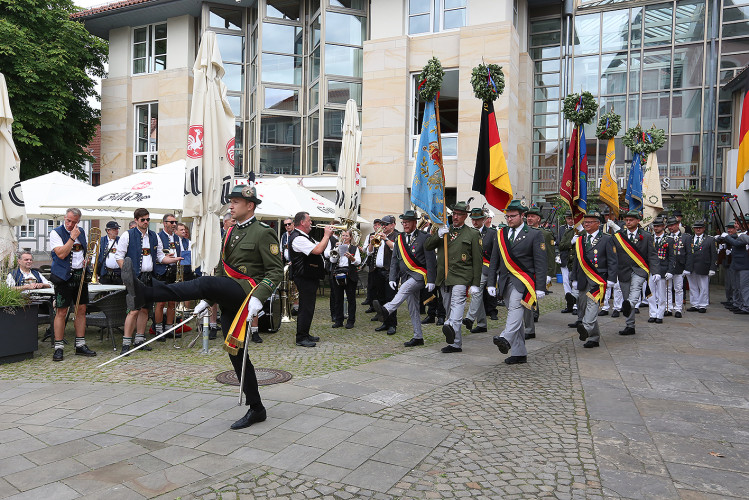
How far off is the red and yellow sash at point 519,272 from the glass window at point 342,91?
14.5 m

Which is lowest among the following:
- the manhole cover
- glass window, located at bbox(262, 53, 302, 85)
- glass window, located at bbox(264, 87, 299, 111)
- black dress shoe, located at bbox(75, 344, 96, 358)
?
black dress shoe, located at bbox(75, 344, 96, 358)

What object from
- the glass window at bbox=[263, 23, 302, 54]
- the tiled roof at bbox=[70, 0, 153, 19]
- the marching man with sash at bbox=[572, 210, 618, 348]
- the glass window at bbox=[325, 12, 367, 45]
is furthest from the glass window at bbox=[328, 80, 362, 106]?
the marching man with sash at bbox=[572, 210, 618, 348]

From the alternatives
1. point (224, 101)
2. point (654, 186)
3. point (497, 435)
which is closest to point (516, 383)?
point (497, 435)

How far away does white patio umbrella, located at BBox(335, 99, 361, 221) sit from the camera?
11047 millimetres

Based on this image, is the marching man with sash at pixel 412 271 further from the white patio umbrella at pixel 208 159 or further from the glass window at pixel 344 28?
the glass window at pixel 344 28

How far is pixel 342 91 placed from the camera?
20781 millimetres

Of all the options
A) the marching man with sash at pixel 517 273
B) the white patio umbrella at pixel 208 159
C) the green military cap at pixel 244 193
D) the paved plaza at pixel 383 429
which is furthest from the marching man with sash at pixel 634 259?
the green military cap at pixel 244 193

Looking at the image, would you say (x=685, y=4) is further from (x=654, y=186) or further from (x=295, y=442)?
(x=295, y=442)

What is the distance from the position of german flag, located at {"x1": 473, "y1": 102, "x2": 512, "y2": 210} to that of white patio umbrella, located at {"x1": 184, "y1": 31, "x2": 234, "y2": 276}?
157 inches

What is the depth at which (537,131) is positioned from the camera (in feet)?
70.8

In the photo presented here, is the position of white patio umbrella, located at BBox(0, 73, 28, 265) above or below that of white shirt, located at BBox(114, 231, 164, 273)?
above

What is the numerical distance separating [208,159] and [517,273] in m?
4.52

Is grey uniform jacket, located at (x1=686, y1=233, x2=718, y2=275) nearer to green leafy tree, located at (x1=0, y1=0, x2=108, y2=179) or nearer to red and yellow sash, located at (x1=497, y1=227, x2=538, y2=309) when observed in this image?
red and yellow sash, located at (x1=497, y1=227, x2=538, y2=309)

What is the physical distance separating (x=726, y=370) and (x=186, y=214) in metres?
7.26
